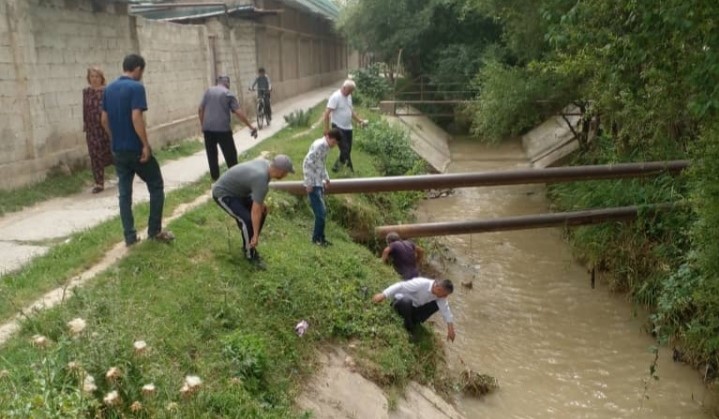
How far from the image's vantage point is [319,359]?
6336 mm

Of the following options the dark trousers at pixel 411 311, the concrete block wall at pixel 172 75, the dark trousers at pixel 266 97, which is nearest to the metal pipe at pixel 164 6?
the concrete block wall at pixel 172 75

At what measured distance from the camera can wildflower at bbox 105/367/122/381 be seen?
3.49 meters

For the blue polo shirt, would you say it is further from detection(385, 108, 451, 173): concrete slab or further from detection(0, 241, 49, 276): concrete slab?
detection(385, 108, 451, 173): concrete slab

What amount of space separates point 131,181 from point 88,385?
3276 millimetres

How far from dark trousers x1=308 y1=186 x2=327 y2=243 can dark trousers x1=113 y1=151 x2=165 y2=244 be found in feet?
7.11

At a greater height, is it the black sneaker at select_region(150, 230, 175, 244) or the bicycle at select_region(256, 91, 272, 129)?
the bicycle at select_region(256, 91, 272, 129)

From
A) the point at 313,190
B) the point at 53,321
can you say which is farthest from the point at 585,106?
the point at 53,321

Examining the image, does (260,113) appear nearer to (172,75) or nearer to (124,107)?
(172,75)

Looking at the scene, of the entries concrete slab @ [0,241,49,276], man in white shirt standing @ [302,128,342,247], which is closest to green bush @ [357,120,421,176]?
man in white shirt standing @ [302,128,342,247]

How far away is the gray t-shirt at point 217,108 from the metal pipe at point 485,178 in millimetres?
1202

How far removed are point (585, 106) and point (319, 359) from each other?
40.2ft

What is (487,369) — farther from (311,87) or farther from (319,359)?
(311,87)

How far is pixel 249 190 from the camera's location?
21.3 ft

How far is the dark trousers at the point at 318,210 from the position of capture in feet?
26.5
